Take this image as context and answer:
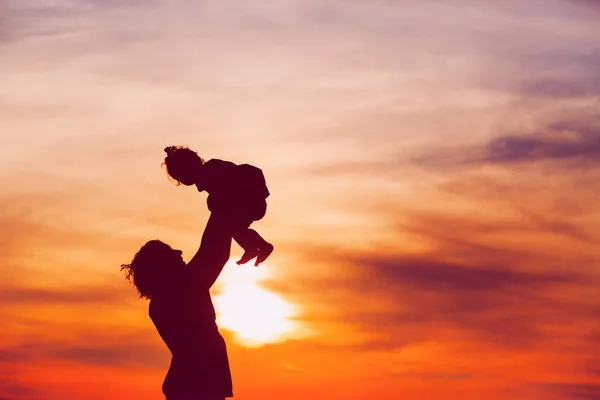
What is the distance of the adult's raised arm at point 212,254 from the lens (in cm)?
3500

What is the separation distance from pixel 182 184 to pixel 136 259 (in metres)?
1.27

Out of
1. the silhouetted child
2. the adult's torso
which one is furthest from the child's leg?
the adult's torso

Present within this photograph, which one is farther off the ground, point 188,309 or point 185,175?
point 185,175

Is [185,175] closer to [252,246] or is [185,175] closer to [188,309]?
[252,246]

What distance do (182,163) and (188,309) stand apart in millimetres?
1999

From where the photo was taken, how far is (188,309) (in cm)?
3494

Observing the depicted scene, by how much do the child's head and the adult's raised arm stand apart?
69 cm

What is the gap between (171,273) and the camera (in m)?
34.9

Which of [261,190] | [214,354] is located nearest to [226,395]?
[214,354]

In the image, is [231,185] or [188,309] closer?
[188,309]

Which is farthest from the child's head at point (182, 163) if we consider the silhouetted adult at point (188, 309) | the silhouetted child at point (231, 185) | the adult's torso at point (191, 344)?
the adult's torso at point (191, 344)

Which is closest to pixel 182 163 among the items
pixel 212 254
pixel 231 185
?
pixel 231 185

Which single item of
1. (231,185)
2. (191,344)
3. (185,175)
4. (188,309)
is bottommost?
(191,344)

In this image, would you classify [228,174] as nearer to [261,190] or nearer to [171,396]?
[261,190]
